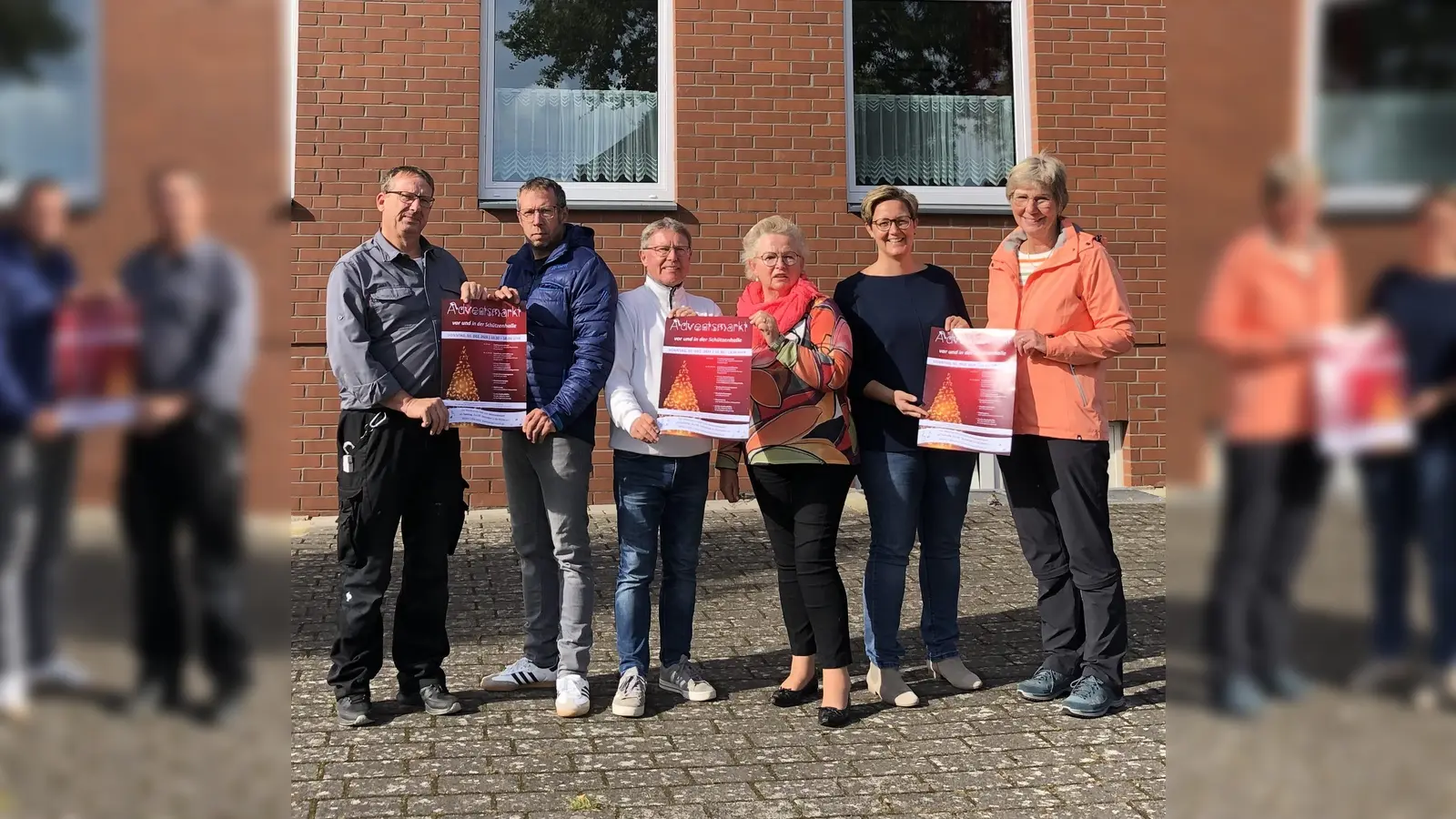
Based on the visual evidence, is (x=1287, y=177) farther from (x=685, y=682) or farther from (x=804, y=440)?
(x=685, y=682)

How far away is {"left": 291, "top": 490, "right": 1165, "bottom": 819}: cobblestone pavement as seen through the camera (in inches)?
145

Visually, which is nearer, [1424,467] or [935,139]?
[1424,467]

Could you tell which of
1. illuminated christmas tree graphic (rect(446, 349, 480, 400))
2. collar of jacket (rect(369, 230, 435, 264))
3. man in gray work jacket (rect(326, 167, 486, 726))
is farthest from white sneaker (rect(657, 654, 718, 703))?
collar of jacket (rect(369, 230, 435, 264))

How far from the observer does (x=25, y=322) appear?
461 millimetres

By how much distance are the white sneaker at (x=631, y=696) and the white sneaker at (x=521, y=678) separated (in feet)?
1.41

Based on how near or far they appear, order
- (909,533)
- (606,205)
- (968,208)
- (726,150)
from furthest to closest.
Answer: (968,208), (726,150), (606,205), (909,533)

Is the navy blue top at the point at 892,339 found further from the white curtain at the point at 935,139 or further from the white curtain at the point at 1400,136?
the white curtain at the point at 935,139

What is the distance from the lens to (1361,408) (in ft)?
1.49

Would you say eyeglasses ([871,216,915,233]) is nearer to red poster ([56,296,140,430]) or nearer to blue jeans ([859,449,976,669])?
blue jeans ([859,449,976,669])

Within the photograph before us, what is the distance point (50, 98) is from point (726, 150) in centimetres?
898

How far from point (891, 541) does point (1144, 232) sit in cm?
604

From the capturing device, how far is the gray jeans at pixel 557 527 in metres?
4.64

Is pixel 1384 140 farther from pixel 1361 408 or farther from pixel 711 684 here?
pixel 711 684

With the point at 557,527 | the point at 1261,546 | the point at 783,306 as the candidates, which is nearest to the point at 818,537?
the point at 783,306
